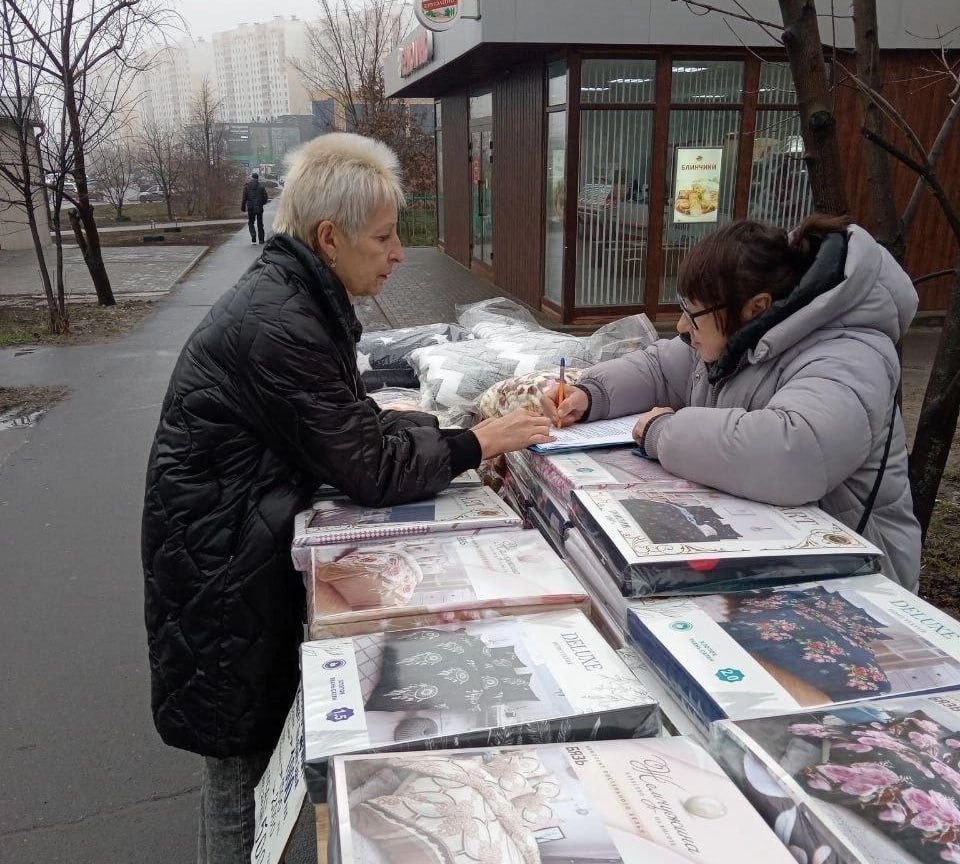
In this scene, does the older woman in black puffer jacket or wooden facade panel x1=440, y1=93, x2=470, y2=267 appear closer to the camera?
the older woman in black puffer jacket

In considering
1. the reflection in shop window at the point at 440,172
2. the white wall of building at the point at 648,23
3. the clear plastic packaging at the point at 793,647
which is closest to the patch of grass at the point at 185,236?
the reflection in shop window at the point at 440,172

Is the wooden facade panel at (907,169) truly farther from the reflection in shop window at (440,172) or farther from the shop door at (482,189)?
the reflection in shop window at (440,172)

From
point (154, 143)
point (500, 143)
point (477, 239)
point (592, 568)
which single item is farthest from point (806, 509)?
point (154, 143)

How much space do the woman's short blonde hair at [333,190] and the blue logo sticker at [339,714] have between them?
1083 mm

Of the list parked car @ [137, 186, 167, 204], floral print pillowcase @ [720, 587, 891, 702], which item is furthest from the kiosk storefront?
parked car @ [137, 186, 167, 204]

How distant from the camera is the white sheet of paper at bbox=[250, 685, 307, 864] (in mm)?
1125

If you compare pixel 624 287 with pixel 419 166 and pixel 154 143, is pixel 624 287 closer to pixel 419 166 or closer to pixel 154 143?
pixel 419 166

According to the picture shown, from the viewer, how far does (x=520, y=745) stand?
1.05 m

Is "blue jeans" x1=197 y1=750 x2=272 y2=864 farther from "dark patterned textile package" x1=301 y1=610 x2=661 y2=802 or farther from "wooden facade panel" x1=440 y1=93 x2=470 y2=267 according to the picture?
"wooden facade panel" x1=440 y1=93 x2=470 y2=267

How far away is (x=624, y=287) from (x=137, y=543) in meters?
7.13

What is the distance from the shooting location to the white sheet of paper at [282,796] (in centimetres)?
112

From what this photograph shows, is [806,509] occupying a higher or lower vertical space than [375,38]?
lower

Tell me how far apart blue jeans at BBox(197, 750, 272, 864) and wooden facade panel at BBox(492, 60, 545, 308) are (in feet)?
31.2

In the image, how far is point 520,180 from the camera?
1152 cm
